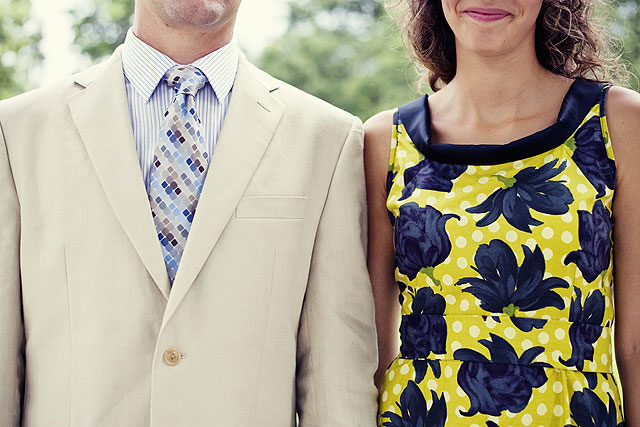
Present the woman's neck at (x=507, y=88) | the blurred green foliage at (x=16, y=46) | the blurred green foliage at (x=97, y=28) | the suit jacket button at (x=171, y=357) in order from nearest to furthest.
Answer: the suit jacket button at (x=171, y=357) < the woman's neck at (x=507, y=88) < the blurred green foliage at (x=16, y=46) < the blurred green foliage at (x=97, y=28)

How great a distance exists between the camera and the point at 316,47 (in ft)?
53.8

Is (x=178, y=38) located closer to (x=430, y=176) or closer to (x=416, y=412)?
(x=430, y=176)

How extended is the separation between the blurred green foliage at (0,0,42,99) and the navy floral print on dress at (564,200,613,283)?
13258 mm

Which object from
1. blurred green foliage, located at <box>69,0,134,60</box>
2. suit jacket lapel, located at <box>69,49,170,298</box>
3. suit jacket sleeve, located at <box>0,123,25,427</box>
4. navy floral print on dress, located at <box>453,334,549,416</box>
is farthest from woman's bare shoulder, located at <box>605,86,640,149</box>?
blurred green foliage, located at <box>69,0,134,60</box>

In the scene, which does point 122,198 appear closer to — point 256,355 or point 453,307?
point 256,355

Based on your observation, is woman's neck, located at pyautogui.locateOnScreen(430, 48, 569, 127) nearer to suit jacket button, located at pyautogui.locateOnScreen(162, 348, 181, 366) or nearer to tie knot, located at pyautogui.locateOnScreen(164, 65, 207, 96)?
tie knot, located at pyautogui.locateOnScreen(164, 65, 207, 96)

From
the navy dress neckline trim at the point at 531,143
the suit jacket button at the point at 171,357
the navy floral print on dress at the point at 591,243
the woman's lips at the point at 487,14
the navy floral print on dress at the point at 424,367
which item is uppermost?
the woman's lips at the point at 487,14

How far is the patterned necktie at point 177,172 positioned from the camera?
1999 mm

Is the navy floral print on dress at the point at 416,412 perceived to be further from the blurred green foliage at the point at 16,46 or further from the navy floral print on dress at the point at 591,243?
the blurred green foliage at the point at 16,46

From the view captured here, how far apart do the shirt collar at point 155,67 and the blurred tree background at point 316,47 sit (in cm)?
1215

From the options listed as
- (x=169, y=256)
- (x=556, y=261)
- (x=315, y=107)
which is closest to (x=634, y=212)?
(x=556, y=261)

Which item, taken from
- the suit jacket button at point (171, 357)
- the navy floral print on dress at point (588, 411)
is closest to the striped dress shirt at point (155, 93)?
the suit jacket button at point (171, 357)

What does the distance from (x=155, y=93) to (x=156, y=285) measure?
1.57ft

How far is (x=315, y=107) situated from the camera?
2.20 m
